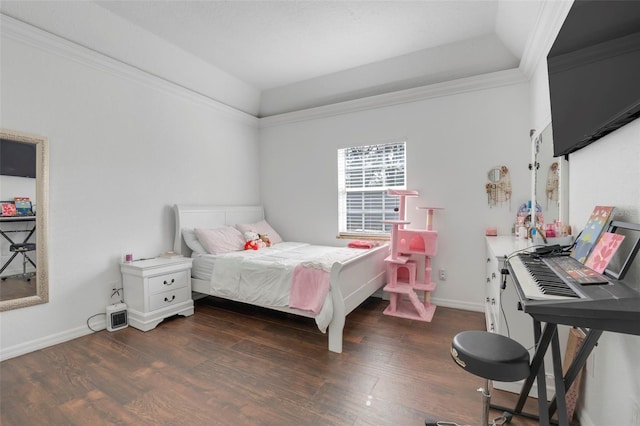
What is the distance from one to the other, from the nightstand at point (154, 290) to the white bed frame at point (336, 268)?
27 cm

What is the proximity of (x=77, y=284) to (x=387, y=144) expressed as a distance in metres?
3.69

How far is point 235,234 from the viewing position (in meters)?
3.88

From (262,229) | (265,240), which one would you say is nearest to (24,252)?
(265,240)

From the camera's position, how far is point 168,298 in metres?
3.09

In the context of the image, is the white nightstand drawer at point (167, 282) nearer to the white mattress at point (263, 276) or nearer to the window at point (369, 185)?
the white mattress at point (263, 276)

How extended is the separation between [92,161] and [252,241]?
188cm

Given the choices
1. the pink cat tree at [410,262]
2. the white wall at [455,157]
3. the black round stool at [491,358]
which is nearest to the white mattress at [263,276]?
the pink cat tree at [410,262]

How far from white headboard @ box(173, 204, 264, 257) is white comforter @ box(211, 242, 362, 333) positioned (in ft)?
2.04

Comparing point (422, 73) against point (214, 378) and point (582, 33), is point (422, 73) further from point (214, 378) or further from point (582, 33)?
point (214, 378)

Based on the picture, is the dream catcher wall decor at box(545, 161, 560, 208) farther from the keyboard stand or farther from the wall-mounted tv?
the wall-mounted tv

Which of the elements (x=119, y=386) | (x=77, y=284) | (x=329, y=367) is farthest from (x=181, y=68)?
(x=329, y=367)

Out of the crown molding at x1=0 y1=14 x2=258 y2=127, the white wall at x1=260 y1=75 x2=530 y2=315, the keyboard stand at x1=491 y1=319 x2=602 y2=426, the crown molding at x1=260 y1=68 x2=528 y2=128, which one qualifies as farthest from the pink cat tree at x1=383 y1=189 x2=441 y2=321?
the crown molding at x1=0 y1=14 x2=258 y2=127

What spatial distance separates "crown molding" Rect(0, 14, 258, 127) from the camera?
2374mm

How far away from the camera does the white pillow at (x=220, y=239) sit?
11.6 ft
